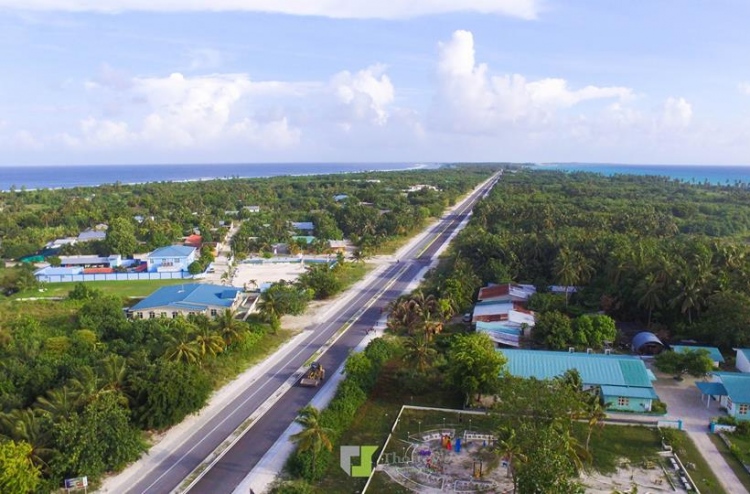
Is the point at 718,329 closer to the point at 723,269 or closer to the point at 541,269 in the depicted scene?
the point at 723,269

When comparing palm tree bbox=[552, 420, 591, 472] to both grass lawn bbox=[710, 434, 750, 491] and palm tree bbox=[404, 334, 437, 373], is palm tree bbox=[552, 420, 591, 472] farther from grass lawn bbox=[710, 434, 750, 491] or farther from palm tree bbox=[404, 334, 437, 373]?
palm tree bbox=[404, 334, 437, 373]

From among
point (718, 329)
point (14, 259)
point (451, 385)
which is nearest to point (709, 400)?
point (718, 329)

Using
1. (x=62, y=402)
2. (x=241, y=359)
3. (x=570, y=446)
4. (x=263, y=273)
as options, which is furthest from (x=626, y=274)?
(x=62, y=402)

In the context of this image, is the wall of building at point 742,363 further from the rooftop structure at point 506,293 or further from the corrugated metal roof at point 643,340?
the rooftop structure at point 506,293

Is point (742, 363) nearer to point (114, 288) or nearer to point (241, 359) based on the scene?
point (241, 359)

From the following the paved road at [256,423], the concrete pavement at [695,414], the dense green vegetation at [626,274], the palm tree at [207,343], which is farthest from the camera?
the dense green vegetation at [626,274]

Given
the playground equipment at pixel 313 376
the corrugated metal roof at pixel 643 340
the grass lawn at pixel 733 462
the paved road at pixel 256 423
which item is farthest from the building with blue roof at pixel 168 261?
the grass lawn at pixel 733 462
